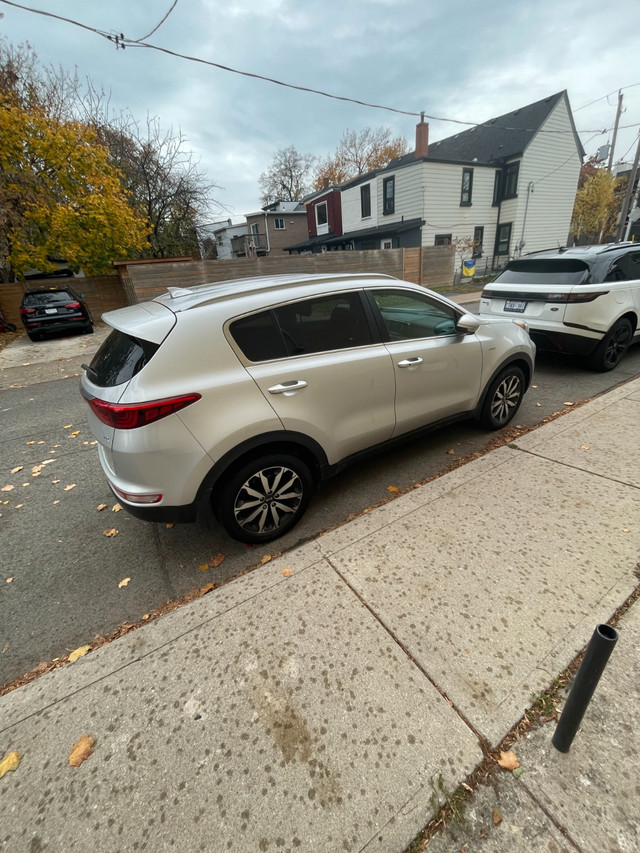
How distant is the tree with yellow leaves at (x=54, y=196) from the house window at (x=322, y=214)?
690 inches

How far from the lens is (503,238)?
23016mm

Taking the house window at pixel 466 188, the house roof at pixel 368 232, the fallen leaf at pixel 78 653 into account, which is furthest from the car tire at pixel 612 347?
the house window at pixel 466 188

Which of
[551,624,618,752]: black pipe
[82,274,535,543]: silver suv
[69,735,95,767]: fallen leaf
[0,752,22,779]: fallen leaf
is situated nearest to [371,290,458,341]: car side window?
[82,274,535,543]: silver suv

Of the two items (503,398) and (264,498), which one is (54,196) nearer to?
(264,498)

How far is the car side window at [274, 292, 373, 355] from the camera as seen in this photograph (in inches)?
102

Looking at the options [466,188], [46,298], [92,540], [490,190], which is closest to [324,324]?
[92,540]

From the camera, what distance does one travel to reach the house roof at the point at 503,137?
69.9 feet

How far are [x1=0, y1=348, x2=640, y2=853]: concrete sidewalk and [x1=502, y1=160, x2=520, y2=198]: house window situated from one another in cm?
2538

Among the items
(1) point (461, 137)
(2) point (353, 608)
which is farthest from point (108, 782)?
(1) point (461, 137)

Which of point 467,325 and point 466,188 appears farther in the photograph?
point 466,188

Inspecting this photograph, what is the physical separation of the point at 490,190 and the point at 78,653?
2738cm

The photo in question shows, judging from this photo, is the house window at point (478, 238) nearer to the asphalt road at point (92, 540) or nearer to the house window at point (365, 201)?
the house window at point (365, 201)

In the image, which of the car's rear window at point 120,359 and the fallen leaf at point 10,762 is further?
the car's rear window at point 120,359

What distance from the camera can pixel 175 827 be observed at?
53.6 inches
